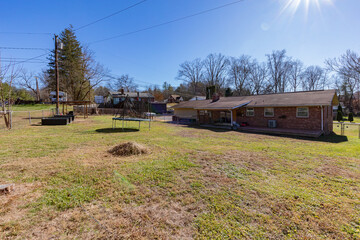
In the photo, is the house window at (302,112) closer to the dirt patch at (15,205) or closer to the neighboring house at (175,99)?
the dirt patch at (15,205)

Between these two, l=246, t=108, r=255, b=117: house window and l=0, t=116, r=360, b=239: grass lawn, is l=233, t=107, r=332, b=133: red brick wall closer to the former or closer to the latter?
l=246, t=108, r=255, b=117: house window

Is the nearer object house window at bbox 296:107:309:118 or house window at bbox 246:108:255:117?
house window at bbox 296:107:309:118

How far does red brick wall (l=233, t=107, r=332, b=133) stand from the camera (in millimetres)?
12438

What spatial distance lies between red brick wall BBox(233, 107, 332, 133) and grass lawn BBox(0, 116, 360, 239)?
27.8 feet

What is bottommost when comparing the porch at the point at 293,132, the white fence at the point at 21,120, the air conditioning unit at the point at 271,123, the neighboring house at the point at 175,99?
the porch at the point at 293,132

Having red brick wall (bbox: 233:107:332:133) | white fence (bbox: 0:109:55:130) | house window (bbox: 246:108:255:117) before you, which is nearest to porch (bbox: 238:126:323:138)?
red brick wall (bbox: 233:107:332:133)

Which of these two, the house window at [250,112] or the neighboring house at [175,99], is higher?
the neighboring house at [175,99]

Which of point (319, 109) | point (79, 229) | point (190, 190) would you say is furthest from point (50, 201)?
point (319, 109)

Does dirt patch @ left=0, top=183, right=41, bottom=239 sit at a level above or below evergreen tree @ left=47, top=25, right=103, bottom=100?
below

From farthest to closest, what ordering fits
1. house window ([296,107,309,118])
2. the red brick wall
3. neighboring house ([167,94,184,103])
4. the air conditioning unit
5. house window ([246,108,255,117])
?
neighboring house ([167,94,184,103]), house window ([246,108,255,117]), the air conditioning unit, house window ([296,107,309,118]), the red brick wall

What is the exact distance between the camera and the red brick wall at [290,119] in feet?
40.8

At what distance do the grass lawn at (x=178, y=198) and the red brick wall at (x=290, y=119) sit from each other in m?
8.48

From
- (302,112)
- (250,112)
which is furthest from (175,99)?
(302,112)

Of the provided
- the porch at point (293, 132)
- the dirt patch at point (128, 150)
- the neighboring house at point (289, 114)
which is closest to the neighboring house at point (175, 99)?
the neighboring house at point (289, 114)
